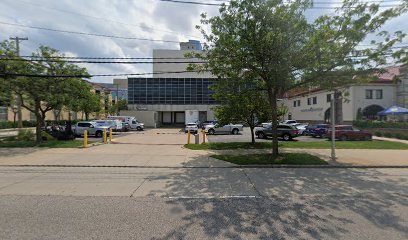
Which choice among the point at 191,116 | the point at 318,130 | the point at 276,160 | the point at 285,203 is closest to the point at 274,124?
the point at 276,160

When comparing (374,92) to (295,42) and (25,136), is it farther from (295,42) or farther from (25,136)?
(25,136)

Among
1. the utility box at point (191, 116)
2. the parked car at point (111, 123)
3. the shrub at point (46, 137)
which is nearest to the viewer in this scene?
the shrub at point (46, 137)

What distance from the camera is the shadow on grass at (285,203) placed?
14.6 ft

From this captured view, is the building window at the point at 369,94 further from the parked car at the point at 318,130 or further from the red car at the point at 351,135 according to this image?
the red car at the point at 351,135

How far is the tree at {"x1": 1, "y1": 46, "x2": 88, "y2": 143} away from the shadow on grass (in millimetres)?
12879

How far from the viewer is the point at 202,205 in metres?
5.84

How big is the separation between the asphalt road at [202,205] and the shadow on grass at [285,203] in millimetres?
19

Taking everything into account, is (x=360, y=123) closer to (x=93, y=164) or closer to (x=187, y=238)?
(x=93, y=164)

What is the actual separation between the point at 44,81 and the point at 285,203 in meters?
17.5

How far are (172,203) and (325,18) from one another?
403 inches

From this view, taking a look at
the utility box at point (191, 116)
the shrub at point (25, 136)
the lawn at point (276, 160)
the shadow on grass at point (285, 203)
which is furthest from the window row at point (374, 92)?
the shrub at point (25, 136)

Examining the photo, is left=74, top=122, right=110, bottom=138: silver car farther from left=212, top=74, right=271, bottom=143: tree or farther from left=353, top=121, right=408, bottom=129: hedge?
left=353, top=121, right=408, bottom=129: hedge

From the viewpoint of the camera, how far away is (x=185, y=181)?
8.27 metres

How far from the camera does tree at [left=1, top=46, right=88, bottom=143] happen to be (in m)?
16.8
